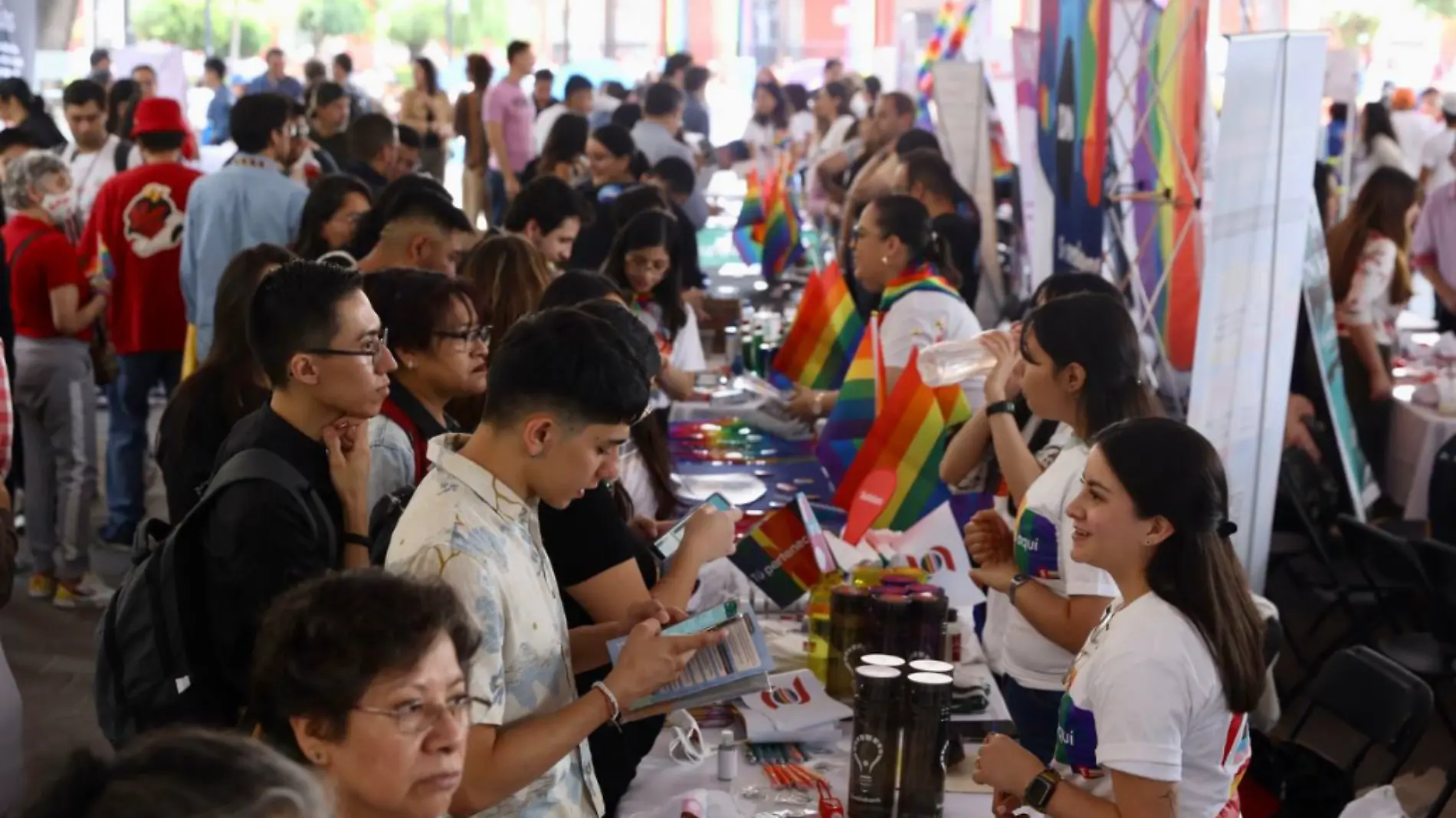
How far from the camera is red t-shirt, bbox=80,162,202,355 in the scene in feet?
18.1

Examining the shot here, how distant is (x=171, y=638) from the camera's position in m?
2.13

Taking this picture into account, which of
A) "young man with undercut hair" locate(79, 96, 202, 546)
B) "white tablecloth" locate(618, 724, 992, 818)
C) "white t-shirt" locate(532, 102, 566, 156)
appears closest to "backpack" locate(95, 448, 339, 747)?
"white tablecloth" locate(618, 724, 992, 818)

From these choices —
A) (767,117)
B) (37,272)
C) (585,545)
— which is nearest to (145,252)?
(37,272)

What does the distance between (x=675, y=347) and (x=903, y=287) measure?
966mm

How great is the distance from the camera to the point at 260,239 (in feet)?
17.3

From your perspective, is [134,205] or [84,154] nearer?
[134,205]

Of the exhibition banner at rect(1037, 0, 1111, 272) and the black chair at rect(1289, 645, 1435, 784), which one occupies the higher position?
the exhibition banner at rect(1037, 0, 1111, 272)

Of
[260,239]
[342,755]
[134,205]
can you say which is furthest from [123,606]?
[134,205]

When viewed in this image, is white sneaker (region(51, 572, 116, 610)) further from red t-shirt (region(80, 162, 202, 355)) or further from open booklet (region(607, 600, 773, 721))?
open booklet (region(607, 600, 773, 721))

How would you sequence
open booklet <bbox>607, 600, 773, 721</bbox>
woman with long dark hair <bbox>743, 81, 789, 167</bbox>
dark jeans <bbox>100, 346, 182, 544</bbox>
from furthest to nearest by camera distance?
woman with long dark hair <bbox>743, 81, 789, 167</bbox>
dark jeans <bbox>100, 346, 182, 544</bbox>
open booklet <bbox>607, 600, 773, 721</bbox>

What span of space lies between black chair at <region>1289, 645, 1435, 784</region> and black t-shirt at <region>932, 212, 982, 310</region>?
303 cm

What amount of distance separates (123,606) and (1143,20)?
4.51 metres

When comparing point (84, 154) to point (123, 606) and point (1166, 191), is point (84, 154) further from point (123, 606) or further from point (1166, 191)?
point (123, 606)

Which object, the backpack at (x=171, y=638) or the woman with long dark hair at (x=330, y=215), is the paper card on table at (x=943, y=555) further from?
the woman with long dark hair at (x=330, y=215)
